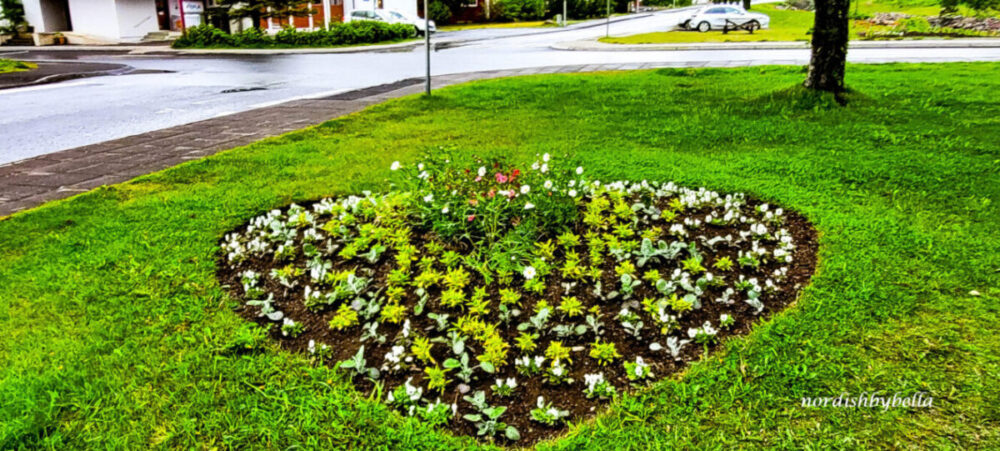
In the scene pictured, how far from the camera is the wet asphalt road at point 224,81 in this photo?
9836mm

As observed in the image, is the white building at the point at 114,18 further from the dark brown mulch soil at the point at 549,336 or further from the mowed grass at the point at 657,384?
the dark brown mulch soil at the point at 549,336

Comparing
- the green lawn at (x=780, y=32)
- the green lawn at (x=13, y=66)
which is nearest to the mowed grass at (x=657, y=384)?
the green lawn at (x=780, y=32)

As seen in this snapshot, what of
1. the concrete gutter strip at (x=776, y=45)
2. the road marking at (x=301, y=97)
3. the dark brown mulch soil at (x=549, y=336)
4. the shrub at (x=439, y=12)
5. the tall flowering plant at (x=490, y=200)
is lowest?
the dark brown mulch soil at (x=549, y=336)

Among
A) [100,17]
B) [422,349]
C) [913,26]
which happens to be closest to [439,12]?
[100,17]

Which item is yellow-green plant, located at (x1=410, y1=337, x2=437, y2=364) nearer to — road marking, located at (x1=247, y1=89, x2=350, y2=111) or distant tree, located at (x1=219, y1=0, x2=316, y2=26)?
road marking, located at (x1=247, y1=89, x2=350, y2=111)

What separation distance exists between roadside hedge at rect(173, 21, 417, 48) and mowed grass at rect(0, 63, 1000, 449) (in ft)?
78.4

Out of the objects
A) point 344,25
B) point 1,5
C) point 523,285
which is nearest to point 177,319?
point 523,285

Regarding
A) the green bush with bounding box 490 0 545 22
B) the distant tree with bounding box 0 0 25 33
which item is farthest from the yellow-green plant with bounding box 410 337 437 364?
the green bush with bounding box 490 0 545 22

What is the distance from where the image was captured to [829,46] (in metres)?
8.94

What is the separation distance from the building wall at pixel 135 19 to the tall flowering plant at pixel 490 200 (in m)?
40.0

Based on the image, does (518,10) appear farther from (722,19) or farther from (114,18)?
(114,18)

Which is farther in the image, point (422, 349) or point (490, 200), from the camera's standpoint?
point (490, 200)

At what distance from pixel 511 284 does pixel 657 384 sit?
1.09 m

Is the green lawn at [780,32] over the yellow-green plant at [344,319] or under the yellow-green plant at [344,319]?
over
